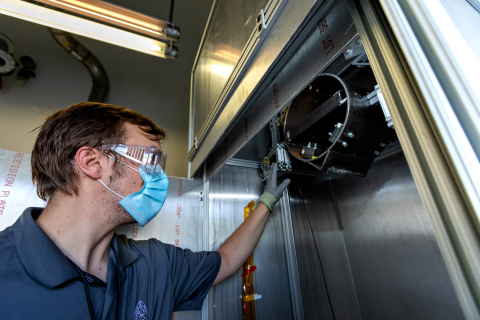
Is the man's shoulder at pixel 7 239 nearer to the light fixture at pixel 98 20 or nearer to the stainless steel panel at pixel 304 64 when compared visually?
the stainless steel panel at pixel 304 64

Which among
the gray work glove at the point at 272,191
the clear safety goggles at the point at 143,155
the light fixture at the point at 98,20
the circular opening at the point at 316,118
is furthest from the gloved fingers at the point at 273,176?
the light fixture at the point at 98,20

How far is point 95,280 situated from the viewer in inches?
25.9

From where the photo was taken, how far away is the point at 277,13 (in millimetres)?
538

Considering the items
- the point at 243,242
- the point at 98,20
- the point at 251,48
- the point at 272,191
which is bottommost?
the point at 243,242

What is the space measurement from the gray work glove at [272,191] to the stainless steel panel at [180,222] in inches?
17.0

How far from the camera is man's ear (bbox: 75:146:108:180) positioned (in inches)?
29.7

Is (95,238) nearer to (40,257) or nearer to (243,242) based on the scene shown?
(40,257)

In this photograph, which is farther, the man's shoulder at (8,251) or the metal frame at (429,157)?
the man's shoulder at (8,251)

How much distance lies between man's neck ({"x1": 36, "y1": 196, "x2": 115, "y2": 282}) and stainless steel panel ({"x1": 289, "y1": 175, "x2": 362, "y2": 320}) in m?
1.08

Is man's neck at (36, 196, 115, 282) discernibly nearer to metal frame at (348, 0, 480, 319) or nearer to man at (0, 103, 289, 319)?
man at (0, 103, 289, 319)

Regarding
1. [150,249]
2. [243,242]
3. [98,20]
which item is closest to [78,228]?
[150,249]

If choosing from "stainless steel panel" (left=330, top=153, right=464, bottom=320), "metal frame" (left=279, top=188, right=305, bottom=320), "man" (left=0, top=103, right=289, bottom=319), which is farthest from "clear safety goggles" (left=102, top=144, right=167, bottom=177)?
"stainless steel panel" (left=330, top=153, right=464, bottom=320)

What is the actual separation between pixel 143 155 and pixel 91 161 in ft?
0.56

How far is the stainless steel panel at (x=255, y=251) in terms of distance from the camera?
1.20m
